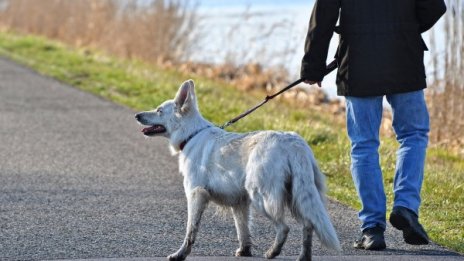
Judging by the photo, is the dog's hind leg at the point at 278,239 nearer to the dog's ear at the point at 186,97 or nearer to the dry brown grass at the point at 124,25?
the dog's ear at the point at 186,97

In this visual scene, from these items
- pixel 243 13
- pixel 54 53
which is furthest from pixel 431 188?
pixel 54 53

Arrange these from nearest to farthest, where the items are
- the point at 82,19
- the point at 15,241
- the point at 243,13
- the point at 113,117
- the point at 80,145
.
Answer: the point at 15,241 < the point at 80,145 < the point at 113,117 < the point at 243,13 < the point at 82,19

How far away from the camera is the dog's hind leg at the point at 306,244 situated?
21.6 feet

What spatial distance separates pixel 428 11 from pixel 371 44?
0.44m

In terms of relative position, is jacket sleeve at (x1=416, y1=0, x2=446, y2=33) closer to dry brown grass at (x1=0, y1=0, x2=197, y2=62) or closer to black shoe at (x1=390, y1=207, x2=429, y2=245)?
black shoe at (x1=390, y1=207, x2=429, y2=245)

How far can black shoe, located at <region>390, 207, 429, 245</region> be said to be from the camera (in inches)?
284

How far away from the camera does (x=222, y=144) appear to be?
7.11 metres

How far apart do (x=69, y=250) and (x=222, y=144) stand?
1.19 meters

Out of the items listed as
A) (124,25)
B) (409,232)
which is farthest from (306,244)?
(124,25)

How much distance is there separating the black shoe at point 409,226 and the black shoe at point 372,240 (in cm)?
12

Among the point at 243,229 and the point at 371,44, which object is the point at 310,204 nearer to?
the point at 243,229

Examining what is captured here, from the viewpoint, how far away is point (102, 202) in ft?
29.5

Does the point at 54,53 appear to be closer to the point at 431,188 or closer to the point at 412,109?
the point at 431,188

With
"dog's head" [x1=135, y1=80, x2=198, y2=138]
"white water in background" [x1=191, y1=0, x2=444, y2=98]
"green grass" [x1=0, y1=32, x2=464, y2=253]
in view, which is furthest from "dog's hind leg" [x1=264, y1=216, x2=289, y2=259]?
"white water in background" [x1=191, y1=0, x2=444, y2=98]
